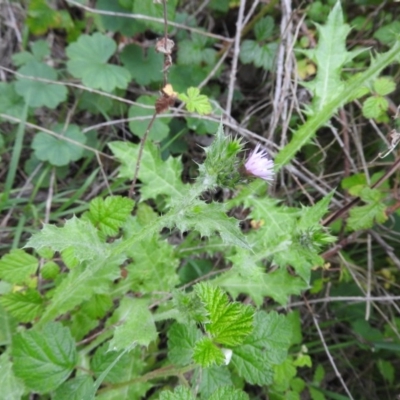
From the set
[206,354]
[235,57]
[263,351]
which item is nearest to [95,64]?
[235,57]

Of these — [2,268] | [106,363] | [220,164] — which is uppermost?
[220,164]

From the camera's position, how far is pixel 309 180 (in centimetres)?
Result: 285

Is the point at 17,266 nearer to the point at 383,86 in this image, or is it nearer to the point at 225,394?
the point at 225,394

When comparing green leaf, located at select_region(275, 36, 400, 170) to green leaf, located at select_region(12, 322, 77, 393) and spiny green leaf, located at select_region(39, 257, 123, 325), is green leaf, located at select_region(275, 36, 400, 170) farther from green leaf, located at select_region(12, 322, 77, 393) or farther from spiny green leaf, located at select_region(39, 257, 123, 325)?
green leaf, located at select_region(12, 322, 77, 393)

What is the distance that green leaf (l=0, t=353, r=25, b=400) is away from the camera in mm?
2045

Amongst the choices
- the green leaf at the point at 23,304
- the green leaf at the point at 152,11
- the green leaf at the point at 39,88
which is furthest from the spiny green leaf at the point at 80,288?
the green leaf at the point at 152,11

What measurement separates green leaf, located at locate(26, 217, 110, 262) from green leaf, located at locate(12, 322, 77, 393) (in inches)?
14.4

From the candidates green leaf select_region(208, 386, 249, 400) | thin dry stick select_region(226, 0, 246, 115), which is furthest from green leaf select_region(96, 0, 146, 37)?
green leaf select_region(208, 386, 249, 400)

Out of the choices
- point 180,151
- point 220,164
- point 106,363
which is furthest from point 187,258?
point 220,164

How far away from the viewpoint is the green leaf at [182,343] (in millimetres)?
2047

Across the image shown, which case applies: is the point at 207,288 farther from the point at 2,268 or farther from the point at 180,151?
the point at 180,151

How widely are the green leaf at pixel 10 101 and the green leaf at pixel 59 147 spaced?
180mm

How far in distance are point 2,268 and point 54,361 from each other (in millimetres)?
456

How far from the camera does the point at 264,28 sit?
3.11 metres
